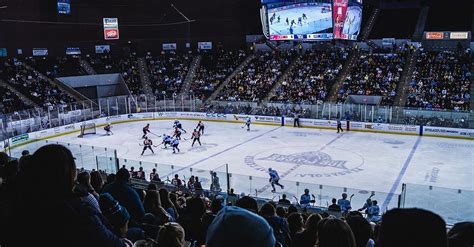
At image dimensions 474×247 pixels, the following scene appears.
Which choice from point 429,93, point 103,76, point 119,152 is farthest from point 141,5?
point 429,93

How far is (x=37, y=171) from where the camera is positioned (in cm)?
227

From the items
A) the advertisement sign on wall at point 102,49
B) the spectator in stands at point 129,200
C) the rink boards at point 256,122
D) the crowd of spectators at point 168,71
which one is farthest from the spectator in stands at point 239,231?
the advertisement sign on wall at point 102,49

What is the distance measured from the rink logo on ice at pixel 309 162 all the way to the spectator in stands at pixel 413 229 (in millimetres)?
15617

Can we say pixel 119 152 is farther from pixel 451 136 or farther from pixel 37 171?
pixel 37 171

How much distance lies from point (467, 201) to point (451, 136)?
15.3m

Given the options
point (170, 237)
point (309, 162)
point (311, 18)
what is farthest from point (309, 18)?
point (170, 237)

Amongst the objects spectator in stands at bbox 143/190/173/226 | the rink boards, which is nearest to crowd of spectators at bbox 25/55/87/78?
the rink boards

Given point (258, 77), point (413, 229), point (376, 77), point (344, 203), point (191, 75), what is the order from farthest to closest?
point (191, 75), point (258, 77), point (376, 77), point (344, 203), point (413, 229)

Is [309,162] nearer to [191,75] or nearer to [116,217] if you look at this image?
[116,217]

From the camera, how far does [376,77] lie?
33.3 m

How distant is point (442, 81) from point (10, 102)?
2944 cm

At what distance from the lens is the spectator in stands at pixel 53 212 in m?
2.15

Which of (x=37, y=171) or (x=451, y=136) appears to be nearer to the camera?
(x=37, y=171)

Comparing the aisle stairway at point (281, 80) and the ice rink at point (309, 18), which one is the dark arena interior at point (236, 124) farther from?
the aisle stairway at point (281, 80)
